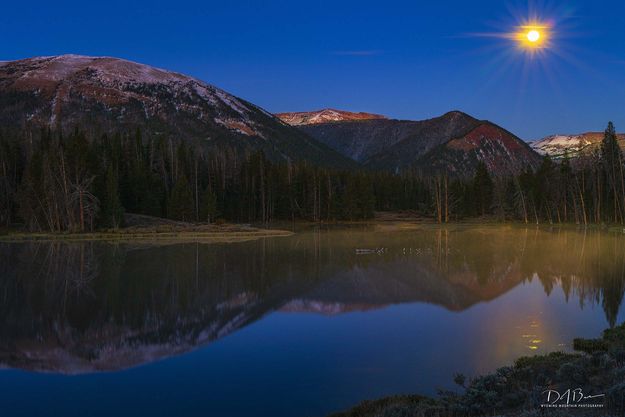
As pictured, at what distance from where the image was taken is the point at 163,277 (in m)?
30.3

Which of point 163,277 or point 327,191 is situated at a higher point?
point 327,191

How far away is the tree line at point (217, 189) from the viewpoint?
232 feet

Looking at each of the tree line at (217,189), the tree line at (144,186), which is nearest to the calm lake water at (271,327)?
the tree line at (144,186)

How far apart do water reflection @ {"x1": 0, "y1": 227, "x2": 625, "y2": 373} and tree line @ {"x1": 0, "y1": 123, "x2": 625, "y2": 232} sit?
80.9 ft

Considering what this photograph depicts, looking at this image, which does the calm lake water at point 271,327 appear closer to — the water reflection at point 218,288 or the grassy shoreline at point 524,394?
the water reflection at point 218,288

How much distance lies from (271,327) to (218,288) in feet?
27.5

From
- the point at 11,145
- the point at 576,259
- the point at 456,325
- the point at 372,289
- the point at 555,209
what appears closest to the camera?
the point at 456,325

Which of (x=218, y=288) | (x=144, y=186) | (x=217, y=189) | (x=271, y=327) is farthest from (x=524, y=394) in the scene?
(x=217, y=189)

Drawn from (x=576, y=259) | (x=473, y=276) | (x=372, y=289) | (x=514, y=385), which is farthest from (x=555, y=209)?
(x=514, y=385)

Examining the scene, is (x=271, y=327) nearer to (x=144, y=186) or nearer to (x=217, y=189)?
(x=144, y=186)

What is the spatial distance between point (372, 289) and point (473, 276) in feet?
23.4

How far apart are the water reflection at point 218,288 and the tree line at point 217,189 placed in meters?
24.6

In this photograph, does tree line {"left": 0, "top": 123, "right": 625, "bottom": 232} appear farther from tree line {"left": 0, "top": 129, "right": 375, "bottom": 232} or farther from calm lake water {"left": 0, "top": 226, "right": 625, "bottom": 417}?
calm lake water {"left": 0, "top": 226, "right": 625, "bottom": 417}

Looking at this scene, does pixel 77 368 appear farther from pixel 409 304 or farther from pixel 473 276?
pixel 473 276
